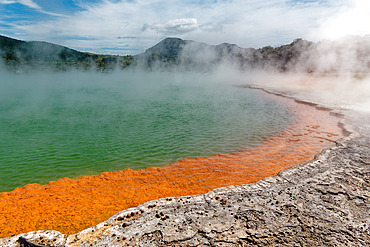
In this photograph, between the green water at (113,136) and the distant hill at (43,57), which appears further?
the distant hill at (43,57)

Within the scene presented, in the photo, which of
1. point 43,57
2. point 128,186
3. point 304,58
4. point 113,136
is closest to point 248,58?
point 304,58

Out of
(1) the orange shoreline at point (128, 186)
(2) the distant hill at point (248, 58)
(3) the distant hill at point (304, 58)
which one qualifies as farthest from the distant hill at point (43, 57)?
(1) the orange shoreline at point (128, 186)

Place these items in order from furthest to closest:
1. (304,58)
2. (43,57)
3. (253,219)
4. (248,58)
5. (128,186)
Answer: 1. (43,57)
2. (248,58)
3. (304,58)
4. (128,186)
5. (253,219)

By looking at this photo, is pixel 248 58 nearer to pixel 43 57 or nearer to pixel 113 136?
pixel 113 136

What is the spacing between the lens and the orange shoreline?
4582 mm

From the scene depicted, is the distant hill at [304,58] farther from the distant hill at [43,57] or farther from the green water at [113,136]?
the green water at [113,136]

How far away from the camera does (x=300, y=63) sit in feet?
134

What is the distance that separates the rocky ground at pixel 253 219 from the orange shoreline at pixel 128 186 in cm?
78

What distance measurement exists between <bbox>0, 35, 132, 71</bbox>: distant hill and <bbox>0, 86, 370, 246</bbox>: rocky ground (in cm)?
6454

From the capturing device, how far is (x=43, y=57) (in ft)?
245

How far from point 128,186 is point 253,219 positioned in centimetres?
357

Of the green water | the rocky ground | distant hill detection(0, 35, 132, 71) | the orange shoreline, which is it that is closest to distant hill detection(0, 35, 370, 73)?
distant hill detection(0, 35, 132, 71)

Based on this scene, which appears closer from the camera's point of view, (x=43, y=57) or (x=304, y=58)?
(x=304, y=58)

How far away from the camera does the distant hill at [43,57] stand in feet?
189
